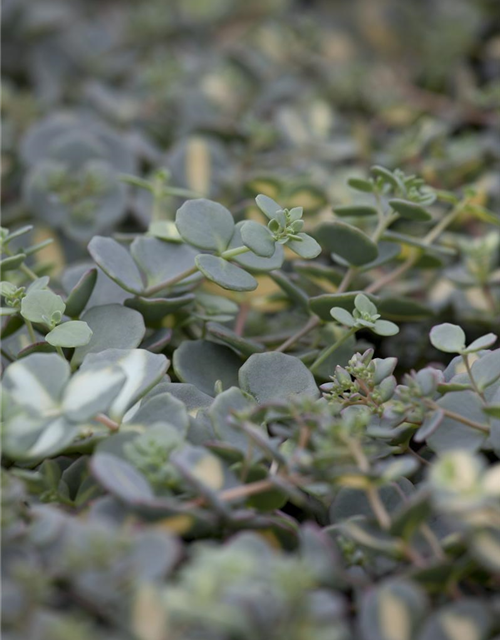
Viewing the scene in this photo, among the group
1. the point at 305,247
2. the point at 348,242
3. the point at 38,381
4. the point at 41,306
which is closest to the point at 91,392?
the point at 38,381

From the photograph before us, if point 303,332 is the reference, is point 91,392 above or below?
above

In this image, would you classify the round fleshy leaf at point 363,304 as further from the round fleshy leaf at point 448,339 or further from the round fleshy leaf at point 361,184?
the round fleshy leaf at point 361,184

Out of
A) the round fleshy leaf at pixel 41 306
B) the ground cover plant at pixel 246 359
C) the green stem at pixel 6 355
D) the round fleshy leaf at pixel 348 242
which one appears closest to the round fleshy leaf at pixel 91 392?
the ground cover plant at pixel 246 359

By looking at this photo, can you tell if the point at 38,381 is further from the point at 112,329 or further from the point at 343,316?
the point at 343,316

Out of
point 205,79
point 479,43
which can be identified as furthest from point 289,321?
point 479,43

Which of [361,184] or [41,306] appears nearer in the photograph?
[41,306]

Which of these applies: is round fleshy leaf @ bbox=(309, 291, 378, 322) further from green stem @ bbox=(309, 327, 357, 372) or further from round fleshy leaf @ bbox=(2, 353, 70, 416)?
round fleshy leaf @ bbox=(2, 353, 70, 416)

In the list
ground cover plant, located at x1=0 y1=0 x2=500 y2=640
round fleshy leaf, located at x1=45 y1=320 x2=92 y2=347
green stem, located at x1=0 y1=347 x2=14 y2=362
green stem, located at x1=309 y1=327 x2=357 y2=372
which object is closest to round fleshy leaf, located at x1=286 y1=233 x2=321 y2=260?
ground cover plant, located at x1=0 y1=0 x2=500 y2=640
